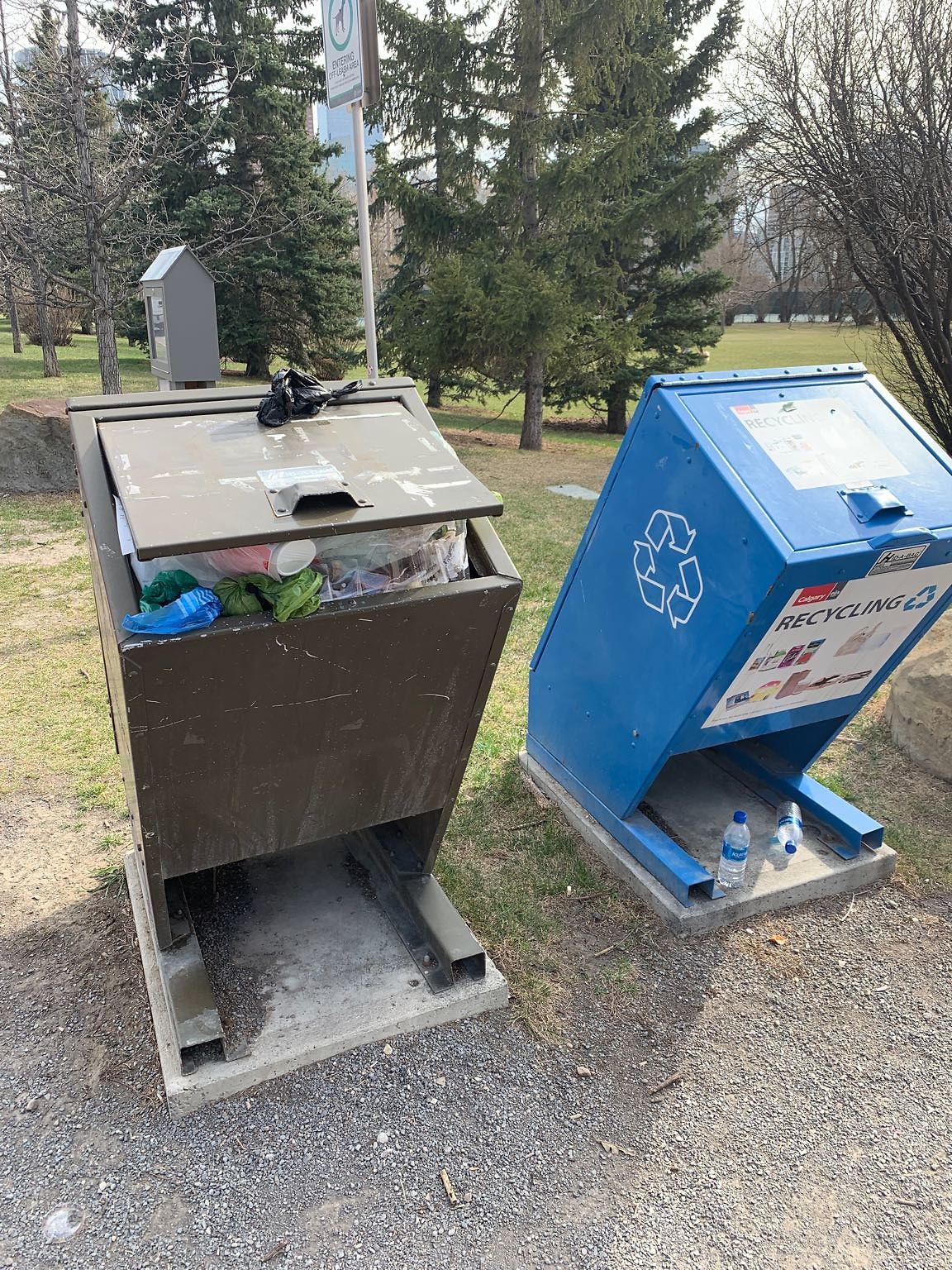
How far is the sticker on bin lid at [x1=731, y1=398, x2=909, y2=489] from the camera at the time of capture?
267 centimetres

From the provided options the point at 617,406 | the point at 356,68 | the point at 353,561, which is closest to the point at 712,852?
the point at 353,561

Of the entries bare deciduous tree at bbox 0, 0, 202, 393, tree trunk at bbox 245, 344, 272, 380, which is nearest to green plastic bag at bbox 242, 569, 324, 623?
bare deciduous tree at bbox 0, 0, 202, 393

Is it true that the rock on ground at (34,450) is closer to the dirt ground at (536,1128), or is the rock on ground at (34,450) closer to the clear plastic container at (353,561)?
the dirt ground at (536,1128)

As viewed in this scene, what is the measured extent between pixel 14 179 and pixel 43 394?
6.35 meters

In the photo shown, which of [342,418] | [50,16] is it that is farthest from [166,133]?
[342,418]

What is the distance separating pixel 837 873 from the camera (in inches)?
127

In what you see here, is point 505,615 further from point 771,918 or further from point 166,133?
point 166,133

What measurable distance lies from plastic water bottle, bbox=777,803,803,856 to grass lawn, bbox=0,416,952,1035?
540 millimetres

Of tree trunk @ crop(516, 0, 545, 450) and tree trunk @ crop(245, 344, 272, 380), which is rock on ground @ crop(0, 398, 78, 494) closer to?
tree trunk @ crop(516, 0, 545, 450)

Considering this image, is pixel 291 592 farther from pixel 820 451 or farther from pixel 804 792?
pixel 804 792

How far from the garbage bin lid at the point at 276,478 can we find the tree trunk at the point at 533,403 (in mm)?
9711

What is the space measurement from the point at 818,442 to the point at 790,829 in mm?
1428

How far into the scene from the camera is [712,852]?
3307mm

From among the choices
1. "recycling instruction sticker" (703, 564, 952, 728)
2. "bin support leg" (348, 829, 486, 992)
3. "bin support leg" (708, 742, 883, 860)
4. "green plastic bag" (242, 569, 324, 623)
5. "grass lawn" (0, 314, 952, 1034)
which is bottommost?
"grass lawn" (0, 314, 952, 1034)
